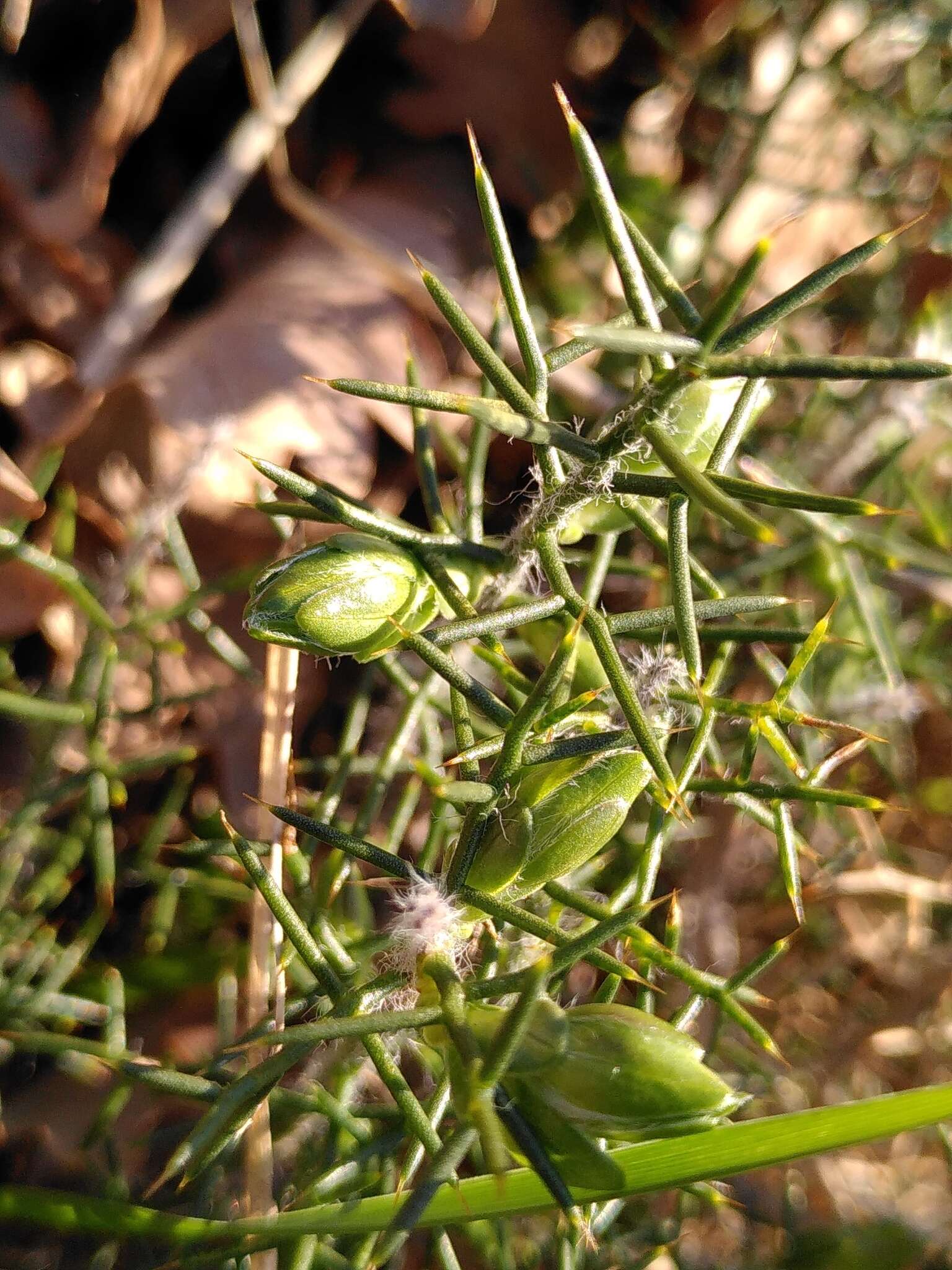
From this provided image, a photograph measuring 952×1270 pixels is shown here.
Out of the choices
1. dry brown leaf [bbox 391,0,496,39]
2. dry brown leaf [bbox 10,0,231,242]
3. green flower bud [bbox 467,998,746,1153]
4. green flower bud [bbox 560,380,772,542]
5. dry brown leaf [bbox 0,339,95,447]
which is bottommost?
green flower bud [bbox 467,998,746,1153]

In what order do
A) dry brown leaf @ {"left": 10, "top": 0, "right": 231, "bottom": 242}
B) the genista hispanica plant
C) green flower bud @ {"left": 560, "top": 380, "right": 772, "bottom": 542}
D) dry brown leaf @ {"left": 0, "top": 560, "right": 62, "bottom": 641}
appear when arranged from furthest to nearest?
dry brown leaf @ {"left": 10, "top": 0, "right": 231, "bottom": 242} < dry brown leaf @ {"left": 0, "top": 560, "right": 62, "bottom": 641} < green flower bud @ {"left": 560, "top": 380, "right": 772, "bottom": 542} < the genista hispanica plant

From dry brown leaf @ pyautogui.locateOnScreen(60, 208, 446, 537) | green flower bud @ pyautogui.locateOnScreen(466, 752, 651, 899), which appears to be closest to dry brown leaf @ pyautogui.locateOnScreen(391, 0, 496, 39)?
dry brown leaf @ pyautogui.locateOnScreen(60, 208, 446, 537)

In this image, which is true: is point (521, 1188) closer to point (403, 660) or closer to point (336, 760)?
point (336, 760)

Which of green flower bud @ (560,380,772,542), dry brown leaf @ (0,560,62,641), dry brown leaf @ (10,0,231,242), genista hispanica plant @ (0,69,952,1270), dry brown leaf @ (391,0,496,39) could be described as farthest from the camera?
dry brown leaf @ (391,0,496,39)

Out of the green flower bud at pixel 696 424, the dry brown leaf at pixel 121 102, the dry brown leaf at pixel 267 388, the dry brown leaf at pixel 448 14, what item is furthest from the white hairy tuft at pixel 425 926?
the dry brown leaf at pixel 448 14

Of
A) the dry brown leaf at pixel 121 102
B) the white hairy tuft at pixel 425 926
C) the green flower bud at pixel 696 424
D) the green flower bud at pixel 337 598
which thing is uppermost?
the dry brown leaf at pixel 121 102

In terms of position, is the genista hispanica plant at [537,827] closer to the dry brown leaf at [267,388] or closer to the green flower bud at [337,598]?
the green flower bud at [337,598]

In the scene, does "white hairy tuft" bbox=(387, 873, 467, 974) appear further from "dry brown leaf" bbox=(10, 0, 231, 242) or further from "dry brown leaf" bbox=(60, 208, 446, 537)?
"dry brown leaf" bbox=(10, 0, 231, 242)
